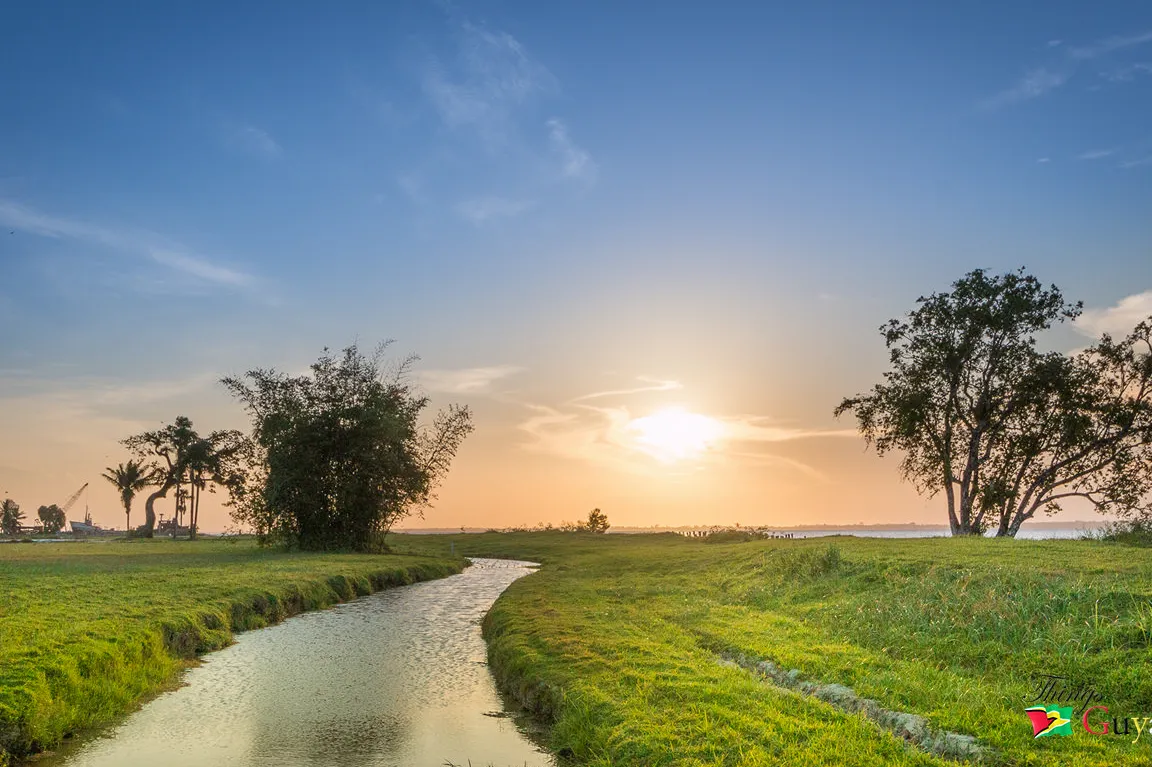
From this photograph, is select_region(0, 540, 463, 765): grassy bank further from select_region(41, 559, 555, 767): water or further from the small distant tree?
the small distant tree

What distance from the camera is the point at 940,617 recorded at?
1748 centimetres

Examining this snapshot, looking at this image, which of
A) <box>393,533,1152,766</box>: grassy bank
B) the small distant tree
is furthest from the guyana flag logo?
the small distant tree

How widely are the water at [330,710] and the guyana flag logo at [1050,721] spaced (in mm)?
7269

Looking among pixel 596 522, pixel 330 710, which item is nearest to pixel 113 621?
pixel 330 710

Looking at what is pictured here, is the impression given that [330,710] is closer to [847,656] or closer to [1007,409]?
[847,656]

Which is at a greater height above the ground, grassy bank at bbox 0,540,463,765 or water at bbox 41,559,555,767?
grassy bank at bbox 0,540,463,765

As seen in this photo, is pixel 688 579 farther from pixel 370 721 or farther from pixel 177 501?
pixel 177 501

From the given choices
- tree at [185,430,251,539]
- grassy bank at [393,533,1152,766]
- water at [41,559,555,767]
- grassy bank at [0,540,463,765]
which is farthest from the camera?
tree at [185,430,251,539]

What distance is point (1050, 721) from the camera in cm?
1066

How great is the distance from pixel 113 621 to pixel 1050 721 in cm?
1985

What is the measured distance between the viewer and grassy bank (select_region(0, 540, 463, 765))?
13.6m

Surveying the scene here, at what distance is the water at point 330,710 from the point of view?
12789 mm

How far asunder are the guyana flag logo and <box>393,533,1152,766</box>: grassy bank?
17 cm

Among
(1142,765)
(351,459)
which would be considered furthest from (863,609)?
(351,459)
